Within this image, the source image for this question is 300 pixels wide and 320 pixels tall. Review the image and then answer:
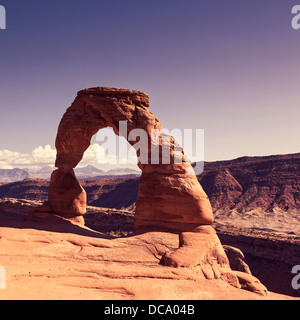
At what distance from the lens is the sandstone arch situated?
12.9 metres

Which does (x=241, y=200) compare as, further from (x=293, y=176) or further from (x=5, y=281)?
(x=5, y=281)

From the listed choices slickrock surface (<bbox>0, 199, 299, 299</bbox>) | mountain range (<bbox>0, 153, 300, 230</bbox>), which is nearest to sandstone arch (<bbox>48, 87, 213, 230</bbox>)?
slickrock surface (<bbox>0, 199, 299, 299</bbox>)

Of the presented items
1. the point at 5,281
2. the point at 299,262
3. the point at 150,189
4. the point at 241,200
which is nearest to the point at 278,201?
the point at 241,200

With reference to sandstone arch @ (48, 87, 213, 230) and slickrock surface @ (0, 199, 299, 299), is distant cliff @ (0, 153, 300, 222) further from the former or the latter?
sandstone arch @ (48, 87, 213, 230)

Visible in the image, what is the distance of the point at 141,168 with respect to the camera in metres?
14.2

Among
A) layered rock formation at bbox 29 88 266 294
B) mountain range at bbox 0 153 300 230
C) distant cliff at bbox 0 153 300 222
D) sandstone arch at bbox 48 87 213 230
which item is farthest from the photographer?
distant cliff at bbox 0 153 300 222

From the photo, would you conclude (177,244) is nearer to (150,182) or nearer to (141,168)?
(150,182)

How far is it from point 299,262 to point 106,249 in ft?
63.3

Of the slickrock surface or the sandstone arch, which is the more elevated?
the sandstone arch

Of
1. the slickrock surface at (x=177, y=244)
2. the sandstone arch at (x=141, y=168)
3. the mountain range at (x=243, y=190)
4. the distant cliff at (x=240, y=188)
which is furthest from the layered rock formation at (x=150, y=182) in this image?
→ the distant cliff at (x=240, y=188)

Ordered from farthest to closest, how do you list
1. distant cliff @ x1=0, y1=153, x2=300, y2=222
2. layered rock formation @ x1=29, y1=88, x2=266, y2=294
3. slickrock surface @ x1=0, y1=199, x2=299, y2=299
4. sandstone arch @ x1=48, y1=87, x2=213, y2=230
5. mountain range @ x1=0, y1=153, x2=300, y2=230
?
distant cliff @ x1=0, y1=153, x2=300, y2=222 → mountain range @ x1=0, y1=153, x2=300, y2=230 → sandstone arch @ x1=48, y1=87, x2=213, y2=230 → layered rock formation @ x1=29, y1=88, x2=266, y2=294 → slickrock surface @ x1=0, y1=199, x2=299, y2=299

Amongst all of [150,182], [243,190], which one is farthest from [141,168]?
[243,190]

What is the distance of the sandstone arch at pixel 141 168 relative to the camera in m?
12.9

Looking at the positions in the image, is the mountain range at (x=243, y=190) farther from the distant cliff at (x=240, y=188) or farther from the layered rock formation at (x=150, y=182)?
the layered rock formation at (x=150, y=182)
